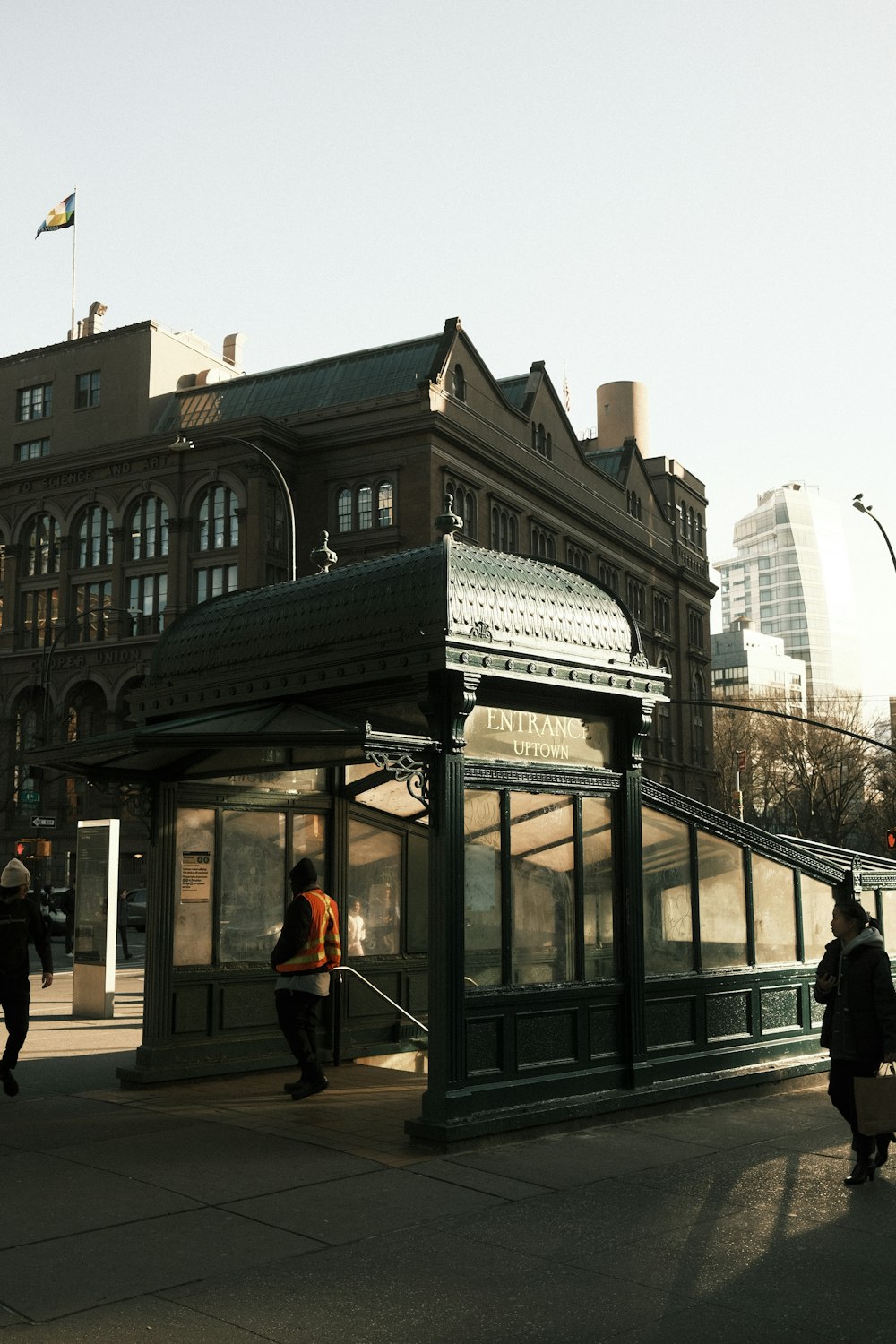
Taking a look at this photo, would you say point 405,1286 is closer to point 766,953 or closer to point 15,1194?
point 15,1194

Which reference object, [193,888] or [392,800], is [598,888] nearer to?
[392,800]

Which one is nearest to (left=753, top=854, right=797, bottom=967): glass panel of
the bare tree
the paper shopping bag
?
the paper shopping bag

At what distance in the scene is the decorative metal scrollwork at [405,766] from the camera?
8.92 metres

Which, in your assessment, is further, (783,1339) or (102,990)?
(102,990)

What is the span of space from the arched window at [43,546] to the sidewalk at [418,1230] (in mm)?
58000

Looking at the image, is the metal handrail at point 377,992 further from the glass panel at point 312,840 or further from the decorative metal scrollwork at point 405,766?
the decorative metal scrollwork at point 405,766

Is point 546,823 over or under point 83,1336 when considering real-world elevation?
over

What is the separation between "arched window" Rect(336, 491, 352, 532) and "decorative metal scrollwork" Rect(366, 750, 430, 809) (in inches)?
1981

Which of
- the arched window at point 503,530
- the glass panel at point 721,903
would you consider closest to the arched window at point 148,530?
the arched window at point 503,530

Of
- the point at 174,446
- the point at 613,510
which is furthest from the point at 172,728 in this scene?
the point at 613,510

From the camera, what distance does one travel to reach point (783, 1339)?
5410mm

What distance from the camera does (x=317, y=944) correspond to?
35.2ft

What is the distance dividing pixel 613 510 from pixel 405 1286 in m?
70.4

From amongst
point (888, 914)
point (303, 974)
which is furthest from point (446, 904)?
point (888, 914)
